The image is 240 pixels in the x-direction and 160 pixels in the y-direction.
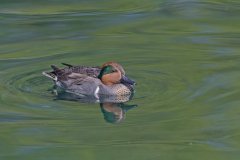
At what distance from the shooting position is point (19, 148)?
826 cm

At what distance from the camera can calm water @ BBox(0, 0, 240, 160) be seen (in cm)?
824

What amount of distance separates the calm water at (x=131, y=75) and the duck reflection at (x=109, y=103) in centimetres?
7

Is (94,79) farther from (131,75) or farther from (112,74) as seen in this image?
(131,75)

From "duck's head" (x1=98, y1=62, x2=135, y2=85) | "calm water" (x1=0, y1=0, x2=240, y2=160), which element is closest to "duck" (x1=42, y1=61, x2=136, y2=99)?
"duck's head" (x1=98, y1=62, x2=135, y2=85)

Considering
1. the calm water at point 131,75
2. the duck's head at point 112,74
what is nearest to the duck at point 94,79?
the duck's head at point 112,74

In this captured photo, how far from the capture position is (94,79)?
976cm

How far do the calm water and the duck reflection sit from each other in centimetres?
7

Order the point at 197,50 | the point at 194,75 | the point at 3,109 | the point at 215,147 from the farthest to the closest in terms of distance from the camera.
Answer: the point at 197,50, the point at 194,75, the point at 3,109, the point at 215,147

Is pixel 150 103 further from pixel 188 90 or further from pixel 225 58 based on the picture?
pixel 225 58

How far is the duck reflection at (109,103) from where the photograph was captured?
9008 millimetres

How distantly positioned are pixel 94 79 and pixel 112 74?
0.19m

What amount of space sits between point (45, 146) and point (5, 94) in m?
1.38

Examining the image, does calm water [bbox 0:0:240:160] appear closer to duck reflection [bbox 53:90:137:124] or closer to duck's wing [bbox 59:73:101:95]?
duck reflection [bbox 53:90:137:124]

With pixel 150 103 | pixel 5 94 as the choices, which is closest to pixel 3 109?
pixel 5 94
